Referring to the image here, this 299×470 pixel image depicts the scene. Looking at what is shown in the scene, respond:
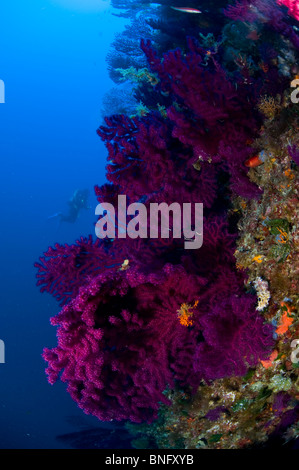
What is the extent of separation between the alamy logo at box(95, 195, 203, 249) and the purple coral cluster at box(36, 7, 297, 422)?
0.08 metres

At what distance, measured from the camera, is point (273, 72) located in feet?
8.94

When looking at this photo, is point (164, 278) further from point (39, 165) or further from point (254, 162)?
point (39, 165)

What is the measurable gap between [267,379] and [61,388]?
18286 mm

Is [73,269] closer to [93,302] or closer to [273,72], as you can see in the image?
[93,302]

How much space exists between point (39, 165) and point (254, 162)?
2638 inches

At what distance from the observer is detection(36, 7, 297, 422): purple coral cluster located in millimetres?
2641

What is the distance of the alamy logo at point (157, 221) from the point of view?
3.14m

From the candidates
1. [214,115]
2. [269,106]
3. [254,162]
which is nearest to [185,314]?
[254,162]

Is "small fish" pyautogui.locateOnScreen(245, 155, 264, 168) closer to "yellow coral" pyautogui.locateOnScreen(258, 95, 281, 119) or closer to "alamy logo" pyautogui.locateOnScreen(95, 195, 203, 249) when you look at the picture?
"yellow coral" pyautogui.locateOnScreen(258, 95, 281, 119)

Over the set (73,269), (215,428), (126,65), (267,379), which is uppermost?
(126,65)

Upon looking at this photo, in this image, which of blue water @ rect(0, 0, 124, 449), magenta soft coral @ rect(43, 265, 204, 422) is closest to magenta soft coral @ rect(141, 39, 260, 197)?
magenta soft coral @ rect(43, 265, 204, 422)

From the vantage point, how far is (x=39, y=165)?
63.6 metres
